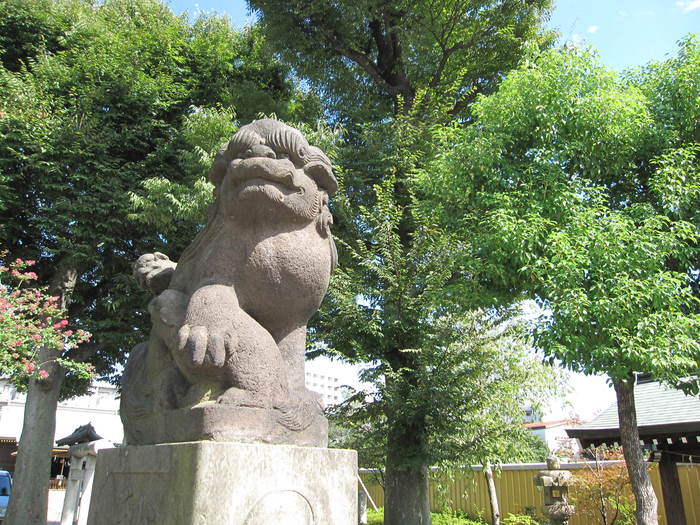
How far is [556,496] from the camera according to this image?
9.59 m

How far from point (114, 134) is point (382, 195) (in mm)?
5992

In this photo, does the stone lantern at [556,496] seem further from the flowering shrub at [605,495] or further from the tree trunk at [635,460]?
the tree trunk at [635,460]

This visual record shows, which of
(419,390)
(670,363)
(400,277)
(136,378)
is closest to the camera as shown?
(136,378)

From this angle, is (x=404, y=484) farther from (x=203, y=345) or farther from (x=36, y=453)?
(x=203, y=345)

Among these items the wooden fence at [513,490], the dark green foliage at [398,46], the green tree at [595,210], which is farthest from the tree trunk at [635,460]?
the dark green foliage at [398,46]

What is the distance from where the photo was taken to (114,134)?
Result: 37.0ft

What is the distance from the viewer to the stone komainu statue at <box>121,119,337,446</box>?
8.83ft

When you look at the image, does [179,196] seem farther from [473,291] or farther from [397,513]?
[397,513]

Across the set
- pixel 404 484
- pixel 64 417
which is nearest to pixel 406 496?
pixel 404 484

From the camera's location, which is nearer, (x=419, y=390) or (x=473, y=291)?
(x=473, y=291)

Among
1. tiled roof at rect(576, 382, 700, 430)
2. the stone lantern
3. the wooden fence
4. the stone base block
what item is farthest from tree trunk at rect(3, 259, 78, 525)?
tiled roof at rect(576, 382, 700, 430)

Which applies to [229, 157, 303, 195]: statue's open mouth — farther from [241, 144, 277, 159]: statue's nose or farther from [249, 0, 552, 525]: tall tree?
[249, 0, 552, 525]: tall tree

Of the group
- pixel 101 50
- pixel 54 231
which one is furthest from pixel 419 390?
pixel 101 50

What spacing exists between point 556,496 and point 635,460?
240 cm
